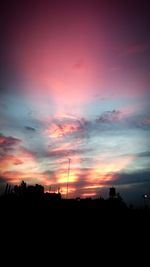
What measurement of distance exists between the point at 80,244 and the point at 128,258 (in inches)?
199

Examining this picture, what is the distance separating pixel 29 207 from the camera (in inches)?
1246

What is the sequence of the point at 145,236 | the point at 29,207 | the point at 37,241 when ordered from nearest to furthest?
the point at 37,241, the point at 145,236, the point at 29,207

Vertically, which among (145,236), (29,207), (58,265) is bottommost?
(58,265)

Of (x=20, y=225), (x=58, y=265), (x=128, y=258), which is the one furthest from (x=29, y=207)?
(x=128, y=258)

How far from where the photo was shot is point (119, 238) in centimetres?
2586

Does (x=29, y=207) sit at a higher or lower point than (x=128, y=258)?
higher

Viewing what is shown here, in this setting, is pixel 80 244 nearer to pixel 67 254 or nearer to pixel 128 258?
pixel 67 254

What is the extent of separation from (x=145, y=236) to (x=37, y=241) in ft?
42.1

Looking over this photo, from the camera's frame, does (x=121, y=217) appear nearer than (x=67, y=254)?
No

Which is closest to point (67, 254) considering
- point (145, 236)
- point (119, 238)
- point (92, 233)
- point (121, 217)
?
point (92, 233)

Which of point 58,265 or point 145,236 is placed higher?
point 145,236

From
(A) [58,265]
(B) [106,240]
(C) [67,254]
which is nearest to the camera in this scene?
(A) [58,265]

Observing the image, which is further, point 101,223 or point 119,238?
point 101,223

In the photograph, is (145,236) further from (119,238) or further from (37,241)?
(37,241)
